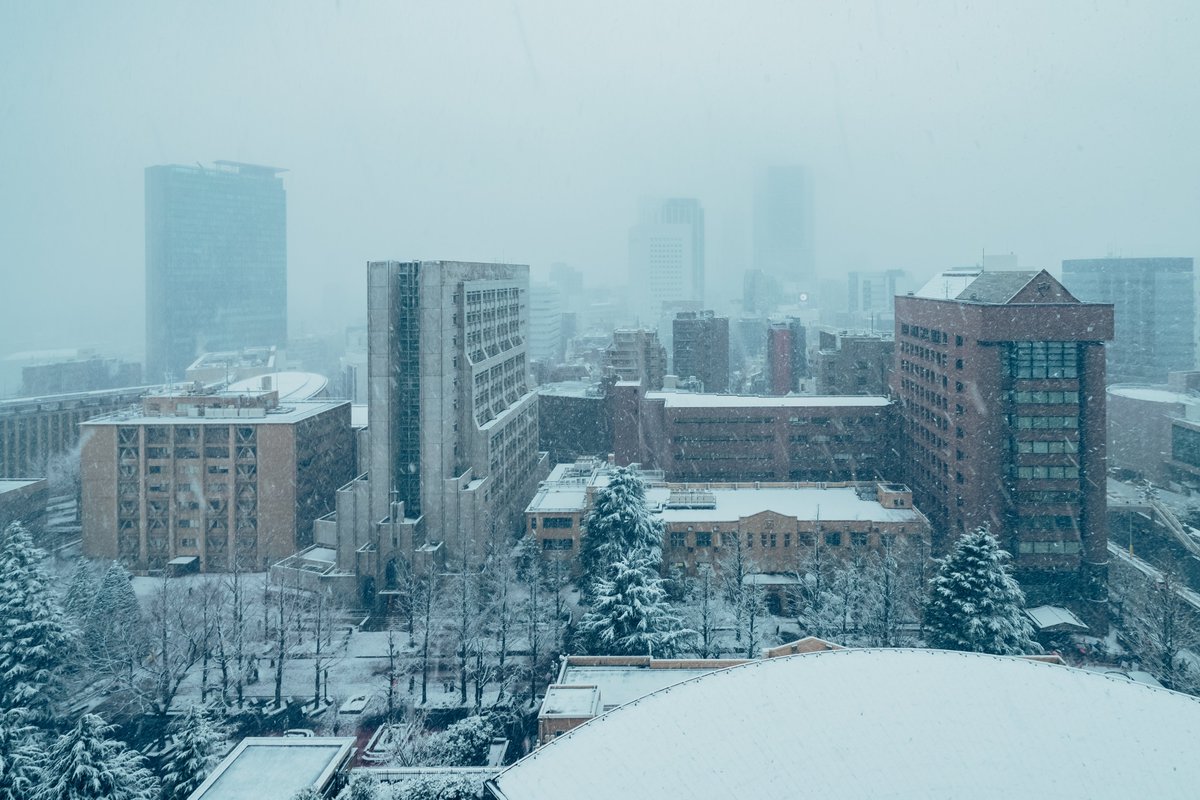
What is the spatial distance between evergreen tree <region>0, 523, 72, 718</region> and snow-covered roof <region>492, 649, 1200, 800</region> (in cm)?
1407

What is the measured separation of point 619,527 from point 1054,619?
1281cm

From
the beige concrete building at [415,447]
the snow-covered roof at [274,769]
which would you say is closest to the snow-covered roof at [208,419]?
the beige concrete building at [415,447]

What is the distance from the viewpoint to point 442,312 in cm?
2875

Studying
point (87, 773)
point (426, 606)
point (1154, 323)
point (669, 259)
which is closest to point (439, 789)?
point (87, 773)

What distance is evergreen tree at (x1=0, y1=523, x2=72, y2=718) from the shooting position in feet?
66.3

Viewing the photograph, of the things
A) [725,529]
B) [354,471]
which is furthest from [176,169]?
[725,529]

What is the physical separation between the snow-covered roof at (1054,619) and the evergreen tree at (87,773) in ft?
74.4

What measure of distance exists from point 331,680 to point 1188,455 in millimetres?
37033

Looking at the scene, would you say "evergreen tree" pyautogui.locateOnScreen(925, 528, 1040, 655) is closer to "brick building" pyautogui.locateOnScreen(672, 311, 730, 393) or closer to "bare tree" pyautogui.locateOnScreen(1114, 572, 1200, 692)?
"bare tree" pyautogui.locateOnScreen(1114, 572, 1200, 692)

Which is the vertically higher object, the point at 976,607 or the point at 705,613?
the point at 976,607

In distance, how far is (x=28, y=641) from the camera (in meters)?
20.8

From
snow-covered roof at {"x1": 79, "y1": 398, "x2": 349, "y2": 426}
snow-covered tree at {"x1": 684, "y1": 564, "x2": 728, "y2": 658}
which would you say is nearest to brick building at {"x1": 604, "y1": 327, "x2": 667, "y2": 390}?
snow-covered tree at {"x1": 684, "y1": 564, "x2": 728, "y2": 658}

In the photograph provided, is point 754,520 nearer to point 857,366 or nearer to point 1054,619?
point 1054,619

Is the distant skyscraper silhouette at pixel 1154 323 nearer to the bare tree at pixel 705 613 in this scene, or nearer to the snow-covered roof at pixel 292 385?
the bare tree at pixel 705 613
